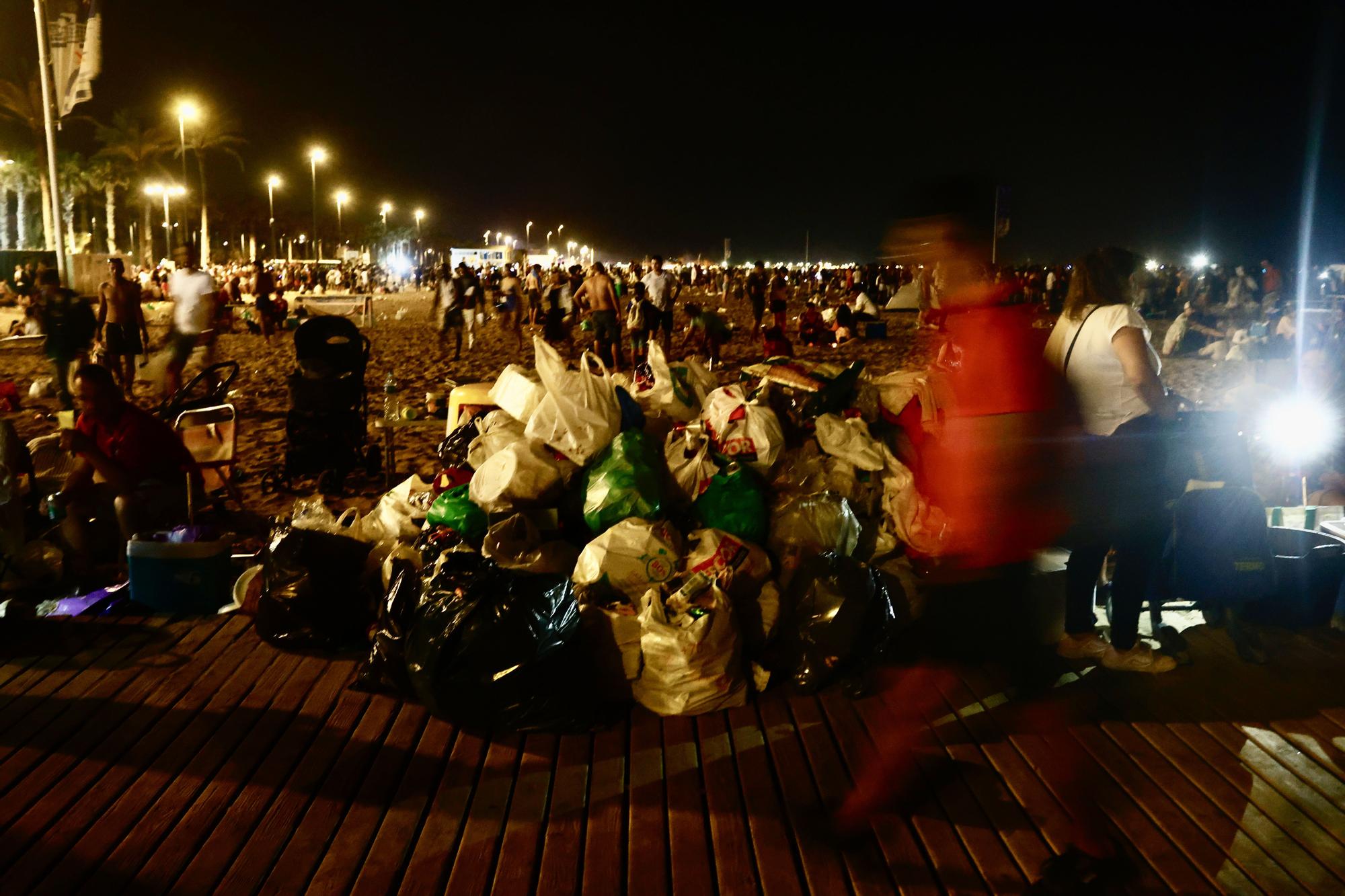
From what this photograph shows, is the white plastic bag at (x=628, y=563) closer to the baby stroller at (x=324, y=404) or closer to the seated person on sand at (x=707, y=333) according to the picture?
the baby stroller at (x=324, y=404)

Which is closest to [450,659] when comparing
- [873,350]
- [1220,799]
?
[1220,799]

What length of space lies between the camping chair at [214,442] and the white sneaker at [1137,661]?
4739mm

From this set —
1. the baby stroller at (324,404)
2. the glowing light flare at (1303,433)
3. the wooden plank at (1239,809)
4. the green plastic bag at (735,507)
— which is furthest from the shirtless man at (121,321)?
the wooden plank at (1239,809)

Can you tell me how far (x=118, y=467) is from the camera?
476cm

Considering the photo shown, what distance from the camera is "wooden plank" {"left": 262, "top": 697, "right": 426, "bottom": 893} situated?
2641 mm

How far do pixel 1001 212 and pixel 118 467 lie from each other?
4.19 metres

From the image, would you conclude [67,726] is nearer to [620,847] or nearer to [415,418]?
[620,847]

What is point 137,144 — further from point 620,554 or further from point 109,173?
point 620,554

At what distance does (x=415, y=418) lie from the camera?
6.81m

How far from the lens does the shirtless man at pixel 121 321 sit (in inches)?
424

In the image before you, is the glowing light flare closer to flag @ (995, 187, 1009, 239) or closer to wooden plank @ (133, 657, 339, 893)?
flag @ (995, 187, 1009, 239)

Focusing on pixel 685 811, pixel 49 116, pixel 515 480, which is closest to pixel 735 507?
pixel 515 480

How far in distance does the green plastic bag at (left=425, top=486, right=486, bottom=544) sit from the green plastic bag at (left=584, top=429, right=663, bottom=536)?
48 cm

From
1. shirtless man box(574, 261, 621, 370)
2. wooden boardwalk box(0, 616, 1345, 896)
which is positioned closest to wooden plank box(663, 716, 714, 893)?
wooden boardwalk box(0, 616, 1345, 896)
